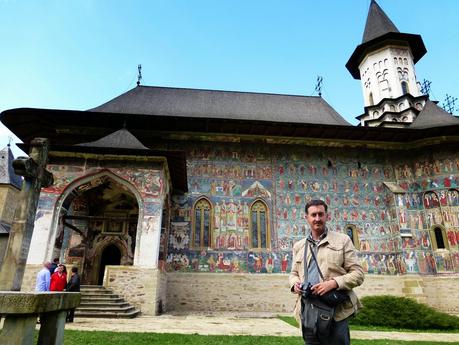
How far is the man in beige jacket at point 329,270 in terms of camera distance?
6.69 ft

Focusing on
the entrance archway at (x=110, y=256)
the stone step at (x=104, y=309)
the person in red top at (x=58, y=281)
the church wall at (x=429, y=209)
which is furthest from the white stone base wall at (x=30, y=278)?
the church wall at (x=429, y=209)

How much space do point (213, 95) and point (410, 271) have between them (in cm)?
1284

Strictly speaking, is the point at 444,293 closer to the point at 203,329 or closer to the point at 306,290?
the point at 203,329

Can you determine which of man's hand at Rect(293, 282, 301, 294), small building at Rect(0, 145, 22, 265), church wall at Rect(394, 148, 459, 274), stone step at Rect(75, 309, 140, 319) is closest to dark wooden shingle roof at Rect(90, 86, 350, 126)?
church wall at Rect(394, 148, 459, 274)

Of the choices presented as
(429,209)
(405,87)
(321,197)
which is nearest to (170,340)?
(321,197)

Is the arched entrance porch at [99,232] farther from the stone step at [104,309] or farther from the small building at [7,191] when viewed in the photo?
the small building at [7,191]

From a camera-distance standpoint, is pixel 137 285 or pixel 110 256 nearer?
pixel 137 285

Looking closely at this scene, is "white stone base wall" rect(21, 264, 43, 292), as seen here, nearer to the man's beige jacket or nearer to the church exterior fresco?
the church exterior fresco

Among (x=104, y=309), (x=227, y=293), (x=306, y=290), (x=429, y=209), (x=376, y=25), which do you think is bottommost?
(x=104, y=309)

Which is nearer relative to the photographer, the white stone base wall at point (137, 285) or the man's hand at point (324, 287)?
the man's hand at point (324, 287)

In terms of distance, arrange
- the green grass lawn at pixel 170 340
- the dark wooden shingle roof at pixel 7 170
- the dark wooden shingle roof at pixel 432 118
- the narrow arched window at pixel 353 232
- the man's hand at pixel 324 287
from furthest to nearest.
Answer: the dark wooden shingle roof at pixel 7 170 < the dark wooden shingle roof at pixel 432 118 < the narrow arched window at pixel 353 232 < the green grass lawn at pixel 170 340 < the man's hand at pixel 324 287

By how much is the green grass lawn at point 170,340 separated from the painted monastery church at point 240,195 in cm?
413

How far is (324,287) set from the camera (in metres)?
2.01

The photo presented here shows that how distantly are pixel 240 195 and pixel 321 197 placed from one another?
3.52 m
